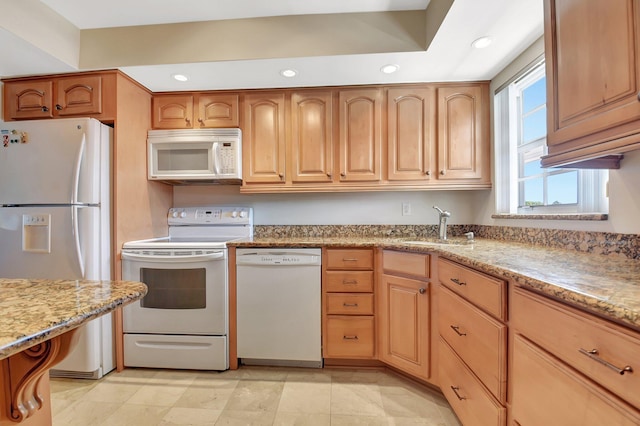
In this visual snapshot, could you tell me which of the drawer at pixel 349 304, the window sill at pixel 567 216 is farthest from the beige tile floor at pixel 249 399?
the window sill at pixel 567 216

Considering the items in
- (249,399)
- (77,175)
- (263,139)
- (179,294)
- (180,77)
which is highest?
(180,77)

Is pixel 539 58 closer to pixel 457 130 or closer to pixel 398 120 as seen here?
pixel 457 130

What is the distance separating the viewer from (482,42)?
1625 mm

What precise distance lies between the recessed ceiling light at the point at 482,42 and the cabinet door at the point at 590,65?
22.2 inches

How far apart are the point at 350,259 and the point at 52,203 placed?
1.97 meters

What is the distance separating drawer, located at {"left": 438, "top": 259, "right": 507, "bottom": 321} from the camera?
102 cm

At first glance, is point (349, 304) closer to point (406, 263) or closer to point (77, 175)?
point (406, 263)

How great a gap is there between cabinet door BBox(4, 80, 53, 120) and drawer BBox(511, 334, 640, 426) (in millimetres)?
3045

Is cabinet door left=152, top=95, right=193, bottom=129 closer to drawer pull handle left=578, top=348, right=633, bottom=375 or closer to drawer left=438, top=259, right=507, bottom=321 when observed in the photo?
drawer left=438, top=259, right=507, bottom=321

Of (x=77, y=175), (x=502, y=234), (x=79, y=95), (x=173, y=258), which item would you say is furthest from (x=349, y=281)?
(x=79, y=95)

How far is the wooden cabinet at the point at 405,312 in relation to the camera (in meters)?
1.66

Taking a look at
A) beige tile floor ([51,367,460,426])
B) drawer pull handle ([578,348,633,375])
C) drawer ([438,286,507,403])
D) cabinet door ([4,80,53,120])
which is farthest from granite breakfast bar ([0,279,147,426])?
cabinet door ([4,80,53,120])

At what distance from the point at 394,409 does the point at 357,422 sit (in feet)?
0.78

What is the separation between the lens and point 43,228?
177 centimetres
